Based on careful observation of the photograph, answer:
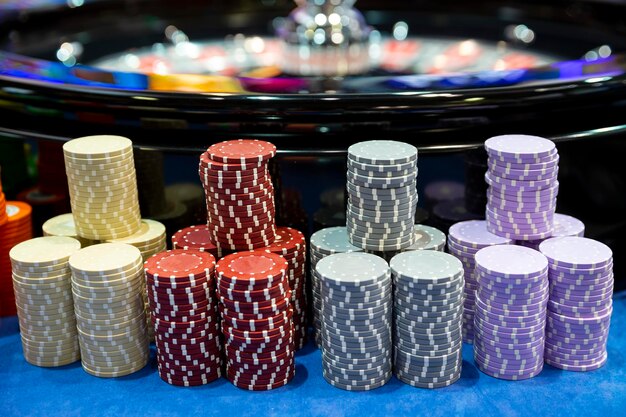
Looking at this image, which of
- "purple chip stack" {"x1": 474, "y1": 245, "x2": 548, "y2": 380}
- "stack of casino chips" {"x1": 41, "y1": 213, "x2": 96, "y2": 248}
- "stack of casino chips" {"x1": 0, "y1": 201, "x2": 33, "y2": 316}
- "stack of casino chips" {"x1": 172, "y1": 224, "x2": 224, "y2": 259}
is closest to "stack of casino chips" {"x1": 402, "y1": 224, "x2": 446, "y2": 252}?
"purple chip stack" {"x1": 474, "y1": 245, "x2": 548, "y2": 380}

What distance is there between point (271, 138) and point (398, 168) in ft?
1.97

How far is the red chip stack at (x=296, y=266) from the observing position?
3.32 metres

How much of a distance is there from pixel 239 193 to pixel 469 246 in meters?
0.90

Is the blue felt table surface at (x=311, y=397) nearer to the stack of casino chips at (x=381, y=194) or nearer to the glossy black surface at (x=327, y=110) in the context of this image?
the stack of casino chips at (x=381, y=194)

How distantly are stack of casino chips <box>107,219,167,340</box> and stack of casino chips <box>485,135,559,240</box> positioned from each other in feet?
4.22

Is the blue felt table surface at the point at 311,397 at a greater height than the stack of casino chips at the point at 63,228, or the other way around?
the stack of casino chips at the point at 63,228

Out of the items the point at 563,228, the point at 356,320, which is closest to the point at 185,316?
the point at 356,320

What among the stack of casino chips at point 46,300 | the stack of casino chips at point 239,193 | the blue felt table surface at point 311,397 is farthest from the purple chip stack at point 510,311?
the stack of casino chips at point 46,300

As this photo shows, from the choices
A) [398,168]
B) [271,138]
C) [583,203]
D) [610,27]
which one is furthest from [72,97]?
[610,27]

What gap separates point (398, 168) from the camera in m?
3.17

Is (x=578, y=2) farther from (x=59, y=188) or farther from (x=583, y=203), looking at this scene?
(x=59, y=188)

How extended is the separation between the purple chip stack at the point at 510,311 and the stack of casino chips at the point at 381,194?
32 centimetres

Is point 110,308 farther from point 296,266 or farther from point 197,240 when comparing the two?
point 296,266

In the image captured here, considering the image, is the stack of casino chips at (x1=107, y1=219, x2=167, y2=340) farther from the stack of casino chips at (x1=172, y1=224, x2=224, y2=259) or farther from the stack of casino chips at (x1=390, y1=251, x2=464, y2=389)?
the stack of casino chips at (x1=390, y1=251, x2=464, y2=389)
